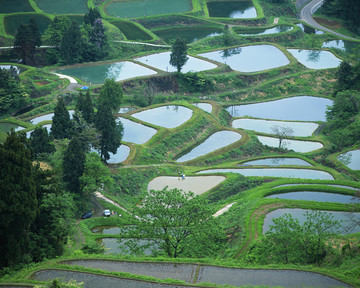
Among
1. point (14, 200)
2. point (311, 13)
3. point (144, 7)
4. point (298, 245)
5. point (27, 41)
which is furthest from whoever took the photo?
point (311, 13)

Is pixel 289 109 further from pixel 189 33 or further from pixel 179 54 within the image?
pixel 189 33

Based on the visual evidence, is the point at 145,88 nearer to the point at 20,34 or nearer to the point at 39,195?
the point at 20,34

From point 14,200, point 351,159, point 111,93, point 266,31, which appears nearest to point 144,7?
point 266,31

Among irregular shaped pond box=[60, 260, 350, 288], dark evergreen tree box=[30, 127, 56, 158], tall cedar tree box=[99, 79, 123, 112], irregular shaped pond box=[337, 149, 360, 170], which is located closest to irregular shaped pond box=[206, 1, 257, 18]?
tall cedar tree box=[99, 79, 123, 112]

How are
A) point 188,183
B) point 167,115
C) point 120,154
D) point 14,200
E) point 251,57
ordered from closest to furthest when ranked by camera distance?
point 14,200 < point 188,183 < point 120,154 < point 167,115 < point 251,57

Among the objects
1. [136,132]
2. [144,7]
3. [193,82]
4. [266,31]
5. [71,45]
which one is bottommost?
[136,132]
